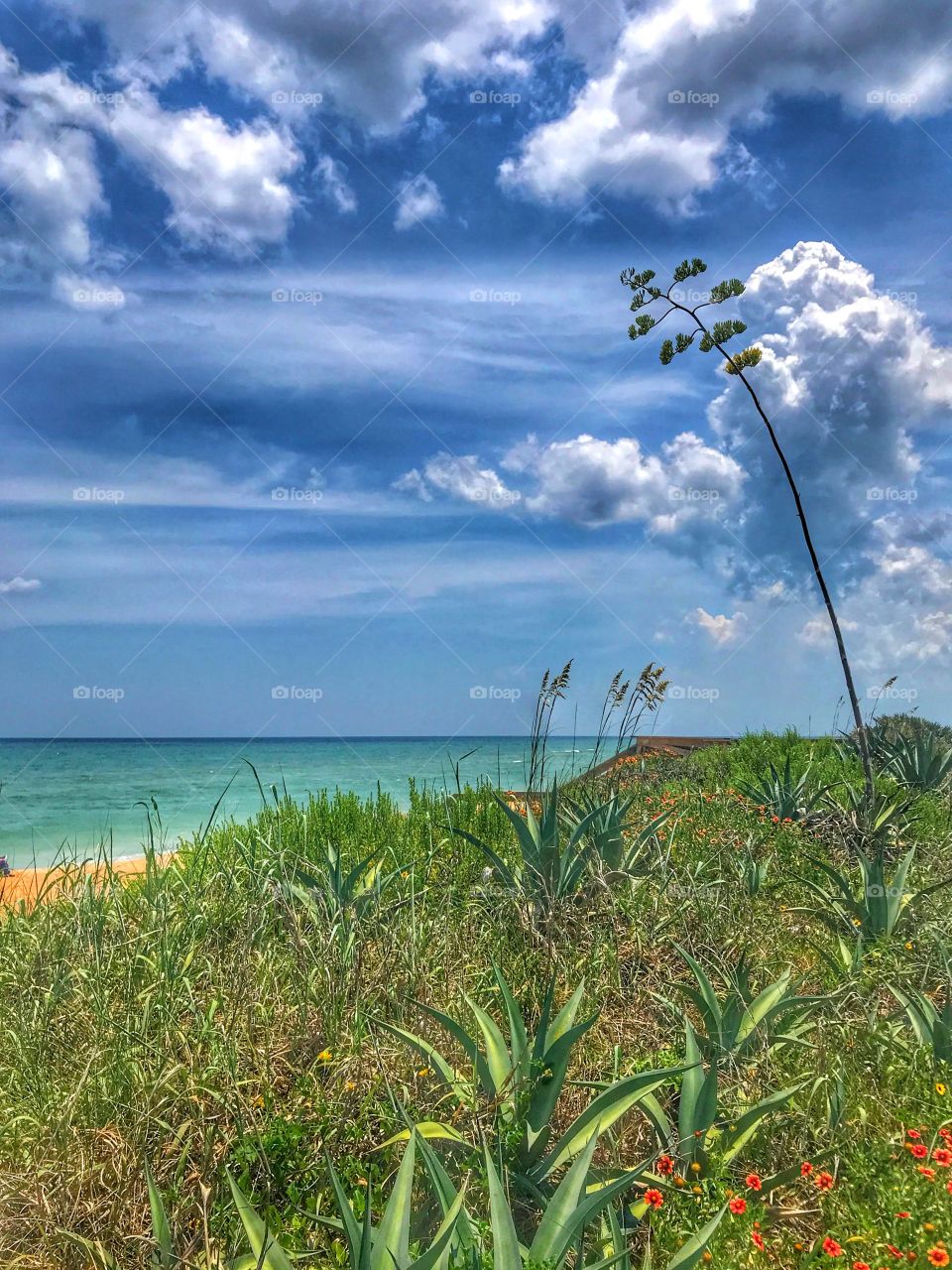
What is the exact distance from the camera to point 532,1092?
320 centimetres

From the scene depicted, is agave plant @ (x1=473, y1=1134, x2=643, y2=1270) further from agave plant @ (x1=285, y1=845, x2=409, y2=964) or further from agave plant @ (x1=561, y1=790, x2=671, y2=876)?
agave plant @ (x1=561, y1=790, x2=671, y2=876)

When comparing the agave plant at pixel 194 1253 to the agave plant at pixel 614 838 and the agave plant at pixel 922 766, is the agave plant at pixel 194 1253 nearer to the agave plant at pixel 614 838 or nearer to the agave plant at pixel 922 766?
the agave plant at pixel 614 838

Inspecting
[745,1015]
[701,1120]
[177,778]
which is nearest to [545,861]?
[745,1015]

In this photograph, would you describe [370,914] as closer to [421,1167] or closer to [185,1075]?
[185,1075]

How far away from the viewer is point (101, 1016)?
13.2 feet

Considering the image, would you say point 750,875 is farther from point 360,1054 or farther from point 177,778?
point 177,778

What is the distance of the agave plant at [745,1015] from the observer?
3.71 m

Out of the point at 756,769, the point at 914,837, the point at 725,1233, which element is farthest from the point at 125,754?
the point at 725,1233

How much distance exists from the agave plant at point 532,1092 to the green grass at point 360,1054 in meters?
0.11

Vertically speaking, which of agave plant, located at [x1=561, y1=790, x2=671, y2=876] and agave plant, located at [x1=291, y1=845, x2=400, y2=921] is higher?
agave plant, located at [x1=561, y1=790, x2=671, y2=876]

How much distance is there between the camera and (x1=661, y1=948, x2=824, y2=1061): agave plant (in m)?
3.71

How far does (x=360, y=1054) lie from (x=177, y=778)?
41.9m

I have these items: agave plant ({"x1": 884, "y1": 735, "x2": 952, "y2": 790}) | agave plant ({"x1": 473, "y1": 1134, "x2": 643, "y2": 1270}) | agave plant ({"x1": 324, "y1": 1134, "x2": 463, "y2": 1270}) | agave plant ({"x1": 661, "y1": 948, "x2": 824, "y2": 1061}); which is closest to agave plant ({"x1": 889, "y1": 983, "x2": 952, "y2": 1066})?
agave plant ({"x1": 661, "y1": 948, "x2": 824, "y2": 1061})

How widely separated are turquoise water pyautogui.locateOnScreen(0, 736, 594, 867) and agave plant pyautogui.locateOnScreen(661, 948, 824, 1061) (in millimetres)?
2082
